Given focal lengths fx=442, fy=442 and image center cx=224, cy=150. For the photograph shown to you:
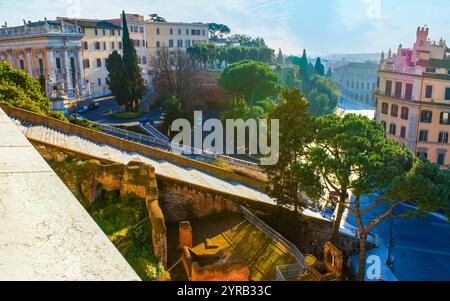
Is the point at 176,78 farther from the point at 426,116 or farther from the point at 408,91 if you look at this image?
the point at 426,116

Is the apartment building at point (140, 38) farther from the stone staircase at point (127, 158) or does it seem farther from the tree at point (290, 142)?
the tree at point (290, 142)

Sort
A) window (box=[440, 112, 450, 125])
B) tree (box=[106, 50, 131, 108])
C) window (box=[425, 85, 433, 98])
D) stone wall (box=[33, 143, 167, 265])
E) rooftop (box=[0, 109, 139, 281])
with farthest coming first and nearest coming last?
tree (box=[106, 50, 131, 108]) < window (box=[425, 85, 433, 98]) < window (box=[440, 112, 450, 125]) < stone wall (box=[33, 143, 167, 265]) < rooftop (box=[0, 109, 139, 281])

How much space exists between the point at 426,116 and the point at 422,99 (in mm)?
1450

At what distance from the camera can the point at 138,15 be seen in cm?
7150

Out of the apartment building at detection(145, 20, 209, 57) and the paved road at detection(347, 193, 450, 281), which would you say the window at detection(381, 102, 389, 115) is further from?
the apartment building at detection(145, 20, 209, 57)

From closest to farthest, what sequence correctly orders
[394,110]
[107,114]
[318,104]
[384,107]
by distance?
[394,110], [384,107], [107,114], [318,104]

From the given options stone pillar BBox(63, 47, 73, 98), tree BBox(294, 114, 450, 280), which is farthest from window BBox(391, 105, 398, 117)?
stone pillar BBox(63, 47, 73, 98)

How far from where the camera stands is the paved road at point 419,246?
75.4 ft

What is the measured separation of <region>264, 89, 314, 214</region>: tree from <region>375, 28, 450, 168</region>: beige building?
Result: 1782 cm

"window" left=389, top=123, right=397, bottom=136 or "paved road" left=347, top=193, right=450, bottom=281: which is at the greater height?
"window" left=389, top=123, right=397, bottom=136

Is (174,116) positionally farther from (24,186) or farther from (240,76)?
(24,186)

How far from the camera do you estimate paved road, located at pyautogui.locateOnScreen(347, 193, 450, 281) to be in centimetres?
2297

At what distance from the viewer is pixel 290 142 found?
22922mm

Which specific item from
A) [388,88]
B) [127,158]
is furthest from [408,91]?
[127,158]
